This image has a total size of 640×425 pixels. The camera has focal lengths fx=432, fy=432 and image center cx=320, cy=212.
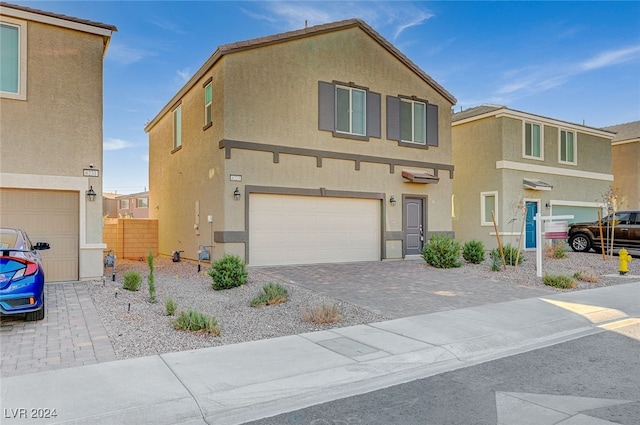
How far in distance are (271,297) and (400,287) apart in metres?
3.35

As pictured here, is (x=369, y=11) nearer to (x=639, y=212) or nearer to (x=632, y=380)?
(x=639, y=212)

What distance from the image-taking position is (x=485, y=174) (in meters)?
19.6

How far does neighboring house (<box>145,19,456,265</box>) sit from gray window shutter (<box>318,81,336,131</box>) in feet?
0.14

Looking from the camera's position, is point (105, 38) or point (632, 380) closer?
point (632, 380)

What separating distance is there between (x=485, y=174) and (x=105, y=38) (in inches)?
623

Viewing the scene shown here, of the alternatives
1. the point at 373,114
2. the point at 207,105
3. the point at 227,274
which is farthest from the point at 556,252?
the point at 207,105

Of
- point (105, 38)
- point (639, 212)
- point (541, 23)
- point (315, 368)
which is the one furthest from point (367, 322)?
point (639, 212)

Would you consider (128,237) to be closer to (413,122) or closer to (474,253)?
(413,122)

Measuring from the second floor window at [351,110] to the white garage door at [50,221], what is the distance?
8.42m

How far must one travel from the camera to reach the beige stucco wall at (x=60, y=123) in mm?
9789

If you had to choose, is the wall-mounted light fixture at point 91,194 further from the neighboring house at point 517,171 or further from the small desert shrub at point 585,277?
the neighboring house at point 517,171

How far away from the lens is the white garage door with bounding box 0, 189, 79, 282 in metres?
9.88

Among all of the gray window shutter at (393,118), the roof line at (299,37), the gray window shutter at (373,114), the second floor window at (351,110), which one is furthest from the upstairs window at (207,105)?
the gray window shutter at (393,118)

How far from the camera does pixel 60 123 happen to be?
10203mm
